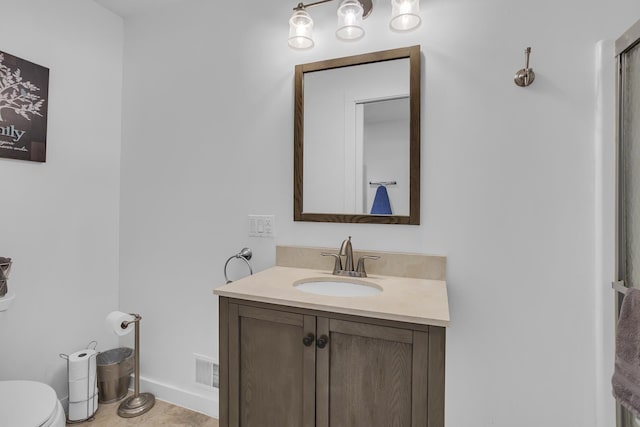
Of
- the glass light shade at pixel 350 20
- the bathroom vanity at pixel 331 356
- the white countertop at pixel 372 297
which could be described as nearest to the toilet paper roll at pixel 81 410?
the bathroom vanity at pixel 331 356

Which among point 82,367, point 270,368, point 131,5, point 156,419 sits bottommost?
point 156,419

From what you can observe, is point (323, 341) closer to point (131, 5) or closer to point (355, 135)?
point (355, 135)

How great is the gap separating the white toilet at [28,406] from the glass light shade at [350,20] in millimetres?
1875

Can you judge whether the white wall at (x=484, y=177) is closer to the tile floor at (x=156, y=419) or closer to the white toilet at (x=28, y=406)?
the tile floor at (x=156, y=419)

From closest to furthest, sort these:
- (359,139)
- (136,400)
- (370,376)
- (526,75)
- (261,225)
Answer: (370,376)
(526,75)
(359,139)
(261,225)
(136,400)

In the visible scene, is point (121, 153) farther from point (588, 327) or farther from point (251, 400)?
point (588, 327)

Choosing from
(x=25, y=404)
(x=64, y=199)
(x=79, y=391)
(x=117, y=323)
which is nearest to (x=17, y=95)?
(x=64, y=199)

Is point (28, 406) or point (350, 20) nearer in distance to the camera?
point (28, 406)

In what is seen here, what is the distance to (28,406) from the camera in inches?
47.1

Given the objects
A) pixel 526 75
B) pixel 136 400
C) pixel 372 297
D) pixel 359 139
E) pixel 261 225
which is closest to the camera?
pixel 372 297

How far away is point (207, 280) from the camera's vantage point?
1874 millimetres

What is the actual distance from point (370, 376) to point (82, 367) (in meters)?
1.65

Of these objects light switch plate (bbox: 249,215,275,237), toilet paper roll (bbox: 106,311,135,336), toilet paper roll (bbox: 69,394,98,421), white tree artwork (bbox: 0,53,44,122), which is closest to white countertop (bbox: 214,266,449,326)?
light switch plate (bbox: 249,215,275,237)

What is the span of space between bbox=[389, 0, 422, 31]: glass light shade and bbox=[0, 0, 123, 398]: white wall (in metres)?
1.80
